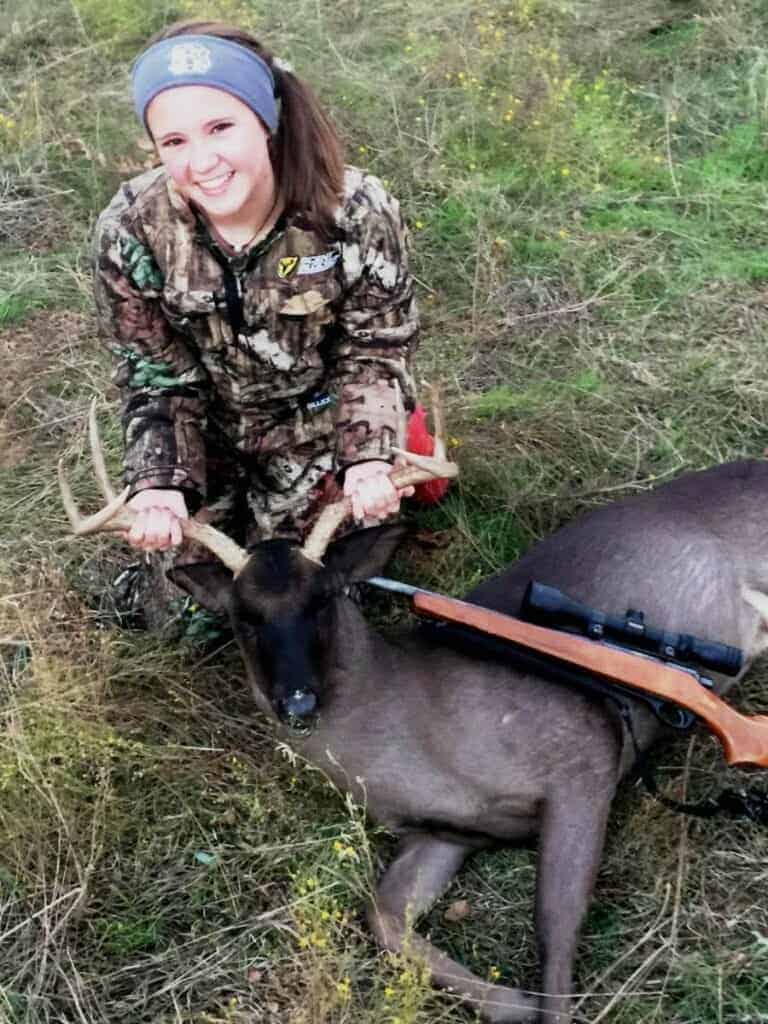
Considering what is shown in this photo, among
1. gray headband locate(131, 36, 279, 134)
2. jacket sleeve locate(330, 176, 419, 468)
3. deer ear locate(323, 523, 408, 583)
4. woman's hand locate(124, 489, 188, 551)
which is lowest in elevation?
deer ear locate(323, 523, 408, 583)

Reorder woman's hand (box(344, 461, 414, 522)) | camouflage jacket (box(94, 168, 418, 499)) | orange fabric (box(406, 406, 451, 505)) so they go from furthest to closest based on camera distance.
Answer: orange fabric (box(406, 406, 451, 505)) → camouflage jacket (box(94, 168, 418, 499)) → woman's hand (box(344, 461, 414, 522))

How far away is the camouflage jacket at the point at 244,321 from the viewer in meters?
4.20

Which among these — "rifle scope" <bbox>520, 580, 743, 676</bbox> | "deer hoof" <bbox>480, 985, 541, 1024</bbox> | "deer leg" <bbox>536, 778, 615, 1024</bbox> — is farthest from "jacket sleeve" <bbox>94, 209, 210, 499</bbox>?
"deer hoof" <bbox>480, 985, 541, 1024</bbox>

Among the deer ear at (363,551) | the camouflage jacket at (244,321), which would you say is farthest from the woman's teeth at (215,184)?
the deer ear at (363,551)

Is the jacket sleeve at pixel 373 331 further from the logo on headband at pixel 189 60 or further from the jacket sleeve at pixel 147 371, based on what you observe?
the logo on headband at pixel 189 60

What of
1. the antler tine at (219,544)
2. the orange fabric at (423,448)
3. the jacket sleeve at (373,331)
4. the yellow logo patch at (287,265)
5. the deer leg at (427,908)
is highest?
the yellow logo patch at (287,265)

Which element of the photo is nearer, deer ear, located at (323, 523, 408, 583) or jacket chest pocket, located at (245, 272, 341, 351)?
deer ear, located at (323, 523, 408, 583)

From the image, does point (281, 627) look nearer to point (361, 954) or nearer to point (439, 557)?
point (361, 954)

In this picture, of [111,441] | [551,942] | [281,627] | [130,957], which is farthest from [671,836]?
[111,441]

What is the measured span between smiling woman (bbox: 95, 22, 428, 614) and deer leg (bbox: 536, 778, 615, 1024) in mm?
1151

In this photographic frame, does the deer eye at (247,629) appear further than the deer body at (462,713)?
Yes

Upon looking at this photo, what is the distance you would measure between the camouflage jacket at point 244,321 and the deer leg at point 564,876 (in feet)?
4.53

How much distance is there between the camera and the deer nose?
3.69m

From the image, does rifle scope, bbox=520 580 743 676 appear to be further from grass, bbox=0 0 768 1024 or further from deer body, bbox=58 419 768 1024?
grass, bbox=0 0 768 1024
